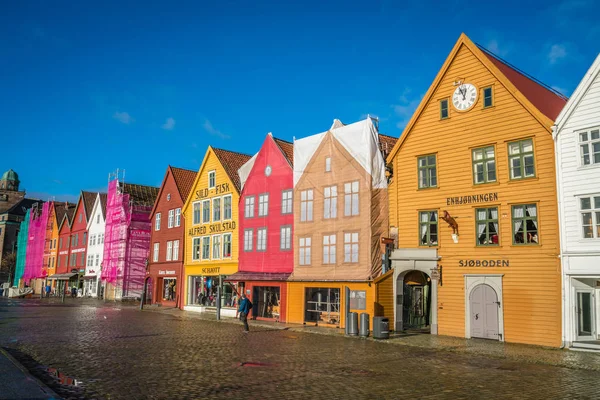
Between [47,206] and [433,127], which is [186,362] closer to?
[433,127]

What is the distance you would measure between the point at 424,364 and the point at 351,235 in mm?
13722

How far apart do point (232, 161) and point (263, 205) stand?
7594mm

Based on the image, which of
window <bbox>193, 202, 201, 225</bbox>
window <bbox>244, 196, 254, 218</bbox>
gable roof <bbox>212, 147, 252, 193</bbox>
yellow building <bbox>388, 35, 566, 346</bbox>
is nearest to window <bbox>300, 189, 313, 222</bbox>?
window <bbox>244, 196, 254, 218</bbox>

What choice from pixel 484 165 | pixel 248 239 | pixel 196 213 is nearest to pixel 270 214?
pixel 248 239

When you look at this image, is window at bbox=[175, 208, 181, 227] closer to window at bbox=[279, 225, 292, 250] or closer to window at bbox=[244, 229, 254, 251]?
window at bbox=[244, 229, 254, 251]

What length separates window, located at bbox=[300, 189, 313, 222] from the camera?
32.6 metres

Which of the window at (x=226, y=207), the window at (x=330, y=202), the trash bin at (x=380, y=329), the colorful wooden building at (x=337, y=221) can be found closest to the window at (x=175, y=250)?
the window at (x=226, y=207)

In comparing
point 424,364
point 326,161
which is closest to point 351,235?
point 326,161

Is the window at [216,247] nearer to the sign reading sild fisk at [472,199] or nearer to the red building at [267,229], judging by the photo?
the red building at [267,229]

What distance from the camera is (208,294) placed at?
41969mm

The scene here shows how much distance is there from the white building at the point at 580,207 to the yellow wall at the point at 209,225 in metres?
23.2

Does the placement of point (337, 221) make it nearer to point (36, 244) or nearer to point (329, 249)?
point (329, 249)

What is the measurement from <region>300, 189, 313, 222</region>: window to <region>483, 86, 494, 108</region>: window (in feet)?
39.1

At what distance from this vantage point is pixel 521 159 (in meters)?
23.3
